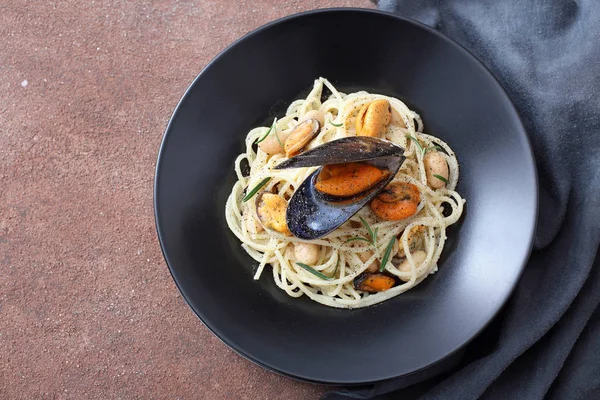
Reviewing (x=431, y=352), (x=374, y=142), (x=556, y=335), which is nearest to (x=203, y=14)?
(x=374, y=142)

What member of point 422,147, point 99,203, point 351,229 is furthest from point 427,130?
point 99,203

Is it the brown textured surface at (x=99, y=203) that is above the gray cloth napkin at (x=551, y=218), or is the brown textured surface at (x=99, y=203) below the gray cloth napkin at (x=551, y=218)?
below

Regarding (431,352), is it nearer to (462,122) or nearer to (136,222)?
(462,122)

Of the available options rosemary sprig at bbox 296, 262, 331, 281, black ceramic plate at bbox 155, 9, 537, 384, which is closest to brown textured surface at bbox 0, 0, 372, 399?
black ceramic plate at bbox 155, 9, 537, 384

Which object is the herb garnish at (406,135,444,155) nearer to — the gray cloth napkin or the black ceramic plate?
the black ceramic plate

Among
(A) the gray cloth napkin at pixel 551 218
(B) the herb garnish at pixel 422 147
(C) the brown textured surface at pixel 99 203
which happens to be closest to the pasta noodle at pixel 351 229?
(B) the herb garnish at pixel 422 147

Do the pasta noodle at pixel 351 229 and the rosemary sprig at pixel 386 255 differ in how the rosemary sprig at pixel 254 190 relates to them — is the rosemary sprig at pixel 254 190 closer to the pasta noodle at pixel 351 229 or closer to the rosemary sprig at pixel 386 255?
the pasta noodle at pixel 351 229
